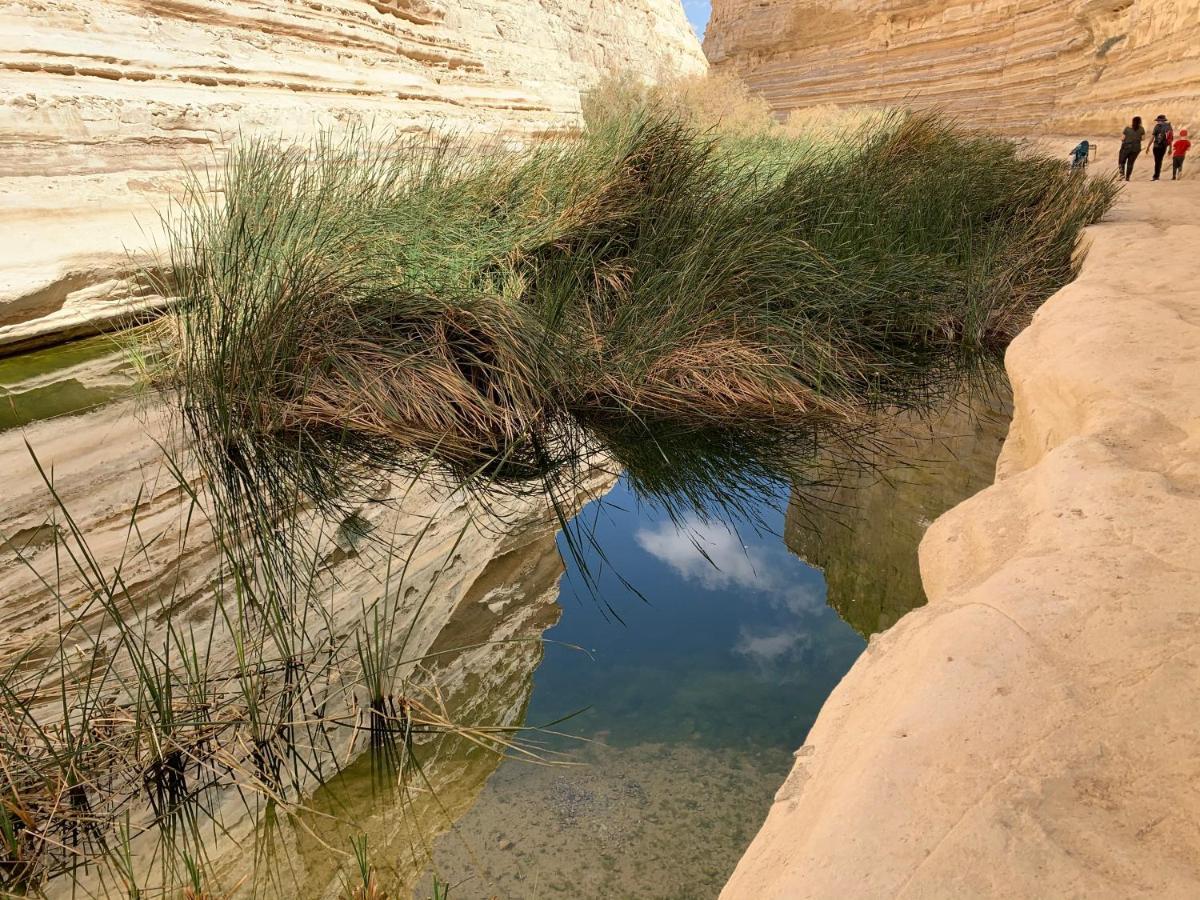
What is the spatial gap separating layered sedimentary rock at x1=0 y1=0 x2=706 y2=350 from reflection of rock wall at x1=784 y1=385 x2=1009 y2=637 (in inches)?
125

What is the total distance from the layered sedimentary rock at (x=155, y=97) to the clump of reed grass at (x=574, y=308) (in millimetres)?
491

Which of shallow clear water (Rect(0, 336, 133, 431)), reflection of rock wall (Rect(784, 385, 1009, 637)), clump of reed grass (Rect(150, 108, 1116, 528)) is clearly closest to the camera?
reflection of rock wall (Rect(784, 385, 1009, 637))

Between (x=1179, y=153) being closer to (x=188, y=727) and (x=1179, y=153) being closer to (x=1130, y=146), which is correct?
(x=1130, y=146)

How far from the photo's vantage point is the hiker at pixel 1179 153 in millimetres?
8328

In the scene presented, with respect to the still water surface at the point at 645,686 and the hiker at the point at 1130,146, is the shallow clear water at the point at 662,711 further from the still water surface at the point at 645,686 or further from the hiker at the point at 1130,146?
the hiker at the point at 1130,146

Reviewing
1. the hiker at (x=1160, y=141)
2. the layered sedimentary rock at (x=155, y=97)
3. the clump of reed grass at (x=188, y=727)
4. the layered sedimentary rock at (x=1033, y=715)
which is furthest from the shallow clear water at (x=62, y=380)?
the hiker at (x=1160, y=141)

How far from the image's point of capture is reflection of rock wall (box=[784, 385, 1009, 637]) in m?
2.12

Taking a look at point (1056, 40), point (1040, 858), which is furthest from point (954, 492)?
point (1056, 40)

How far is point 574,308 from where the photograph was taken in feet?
12.3

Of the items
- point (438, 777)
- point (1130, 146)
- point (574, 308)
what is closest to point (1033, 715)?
point (438, 777)

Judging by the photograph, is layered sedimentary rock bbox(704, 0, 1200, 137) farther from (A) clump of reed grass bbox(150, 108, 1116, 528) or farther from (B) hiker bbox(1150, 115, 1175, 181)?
(A) clump of reed grass bbox(150, 108, 1116, 528)

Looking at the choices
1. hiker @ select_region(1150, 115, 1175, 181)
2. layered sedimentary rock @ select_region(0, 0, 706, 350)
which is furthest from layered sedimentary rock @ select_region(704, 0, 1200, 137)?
layered sedimentary rock @ select_region(0, 0, 706, 350)

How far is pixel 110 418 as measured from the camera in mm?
2988

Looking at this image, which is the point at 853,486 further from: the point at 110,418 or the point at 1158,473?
the point at 110,418
